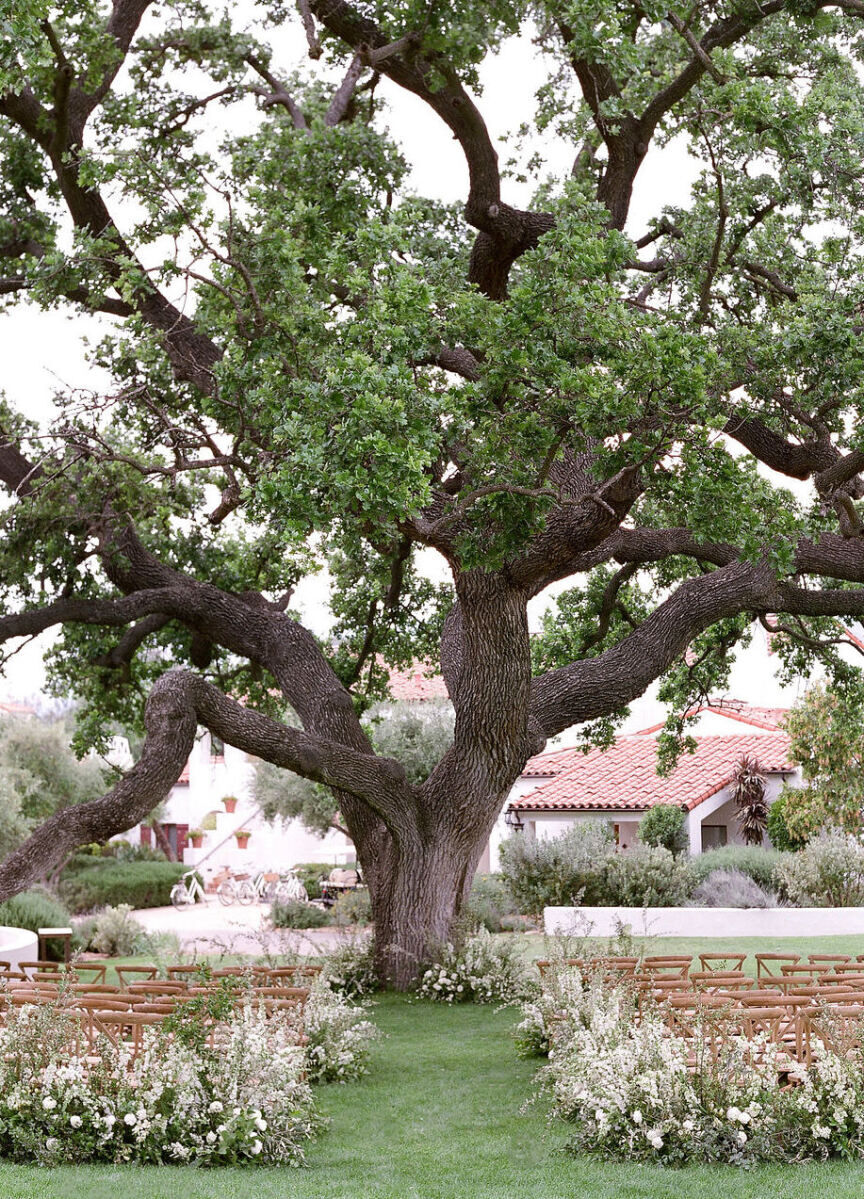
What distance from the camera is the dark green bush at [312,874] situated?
33.4 meters

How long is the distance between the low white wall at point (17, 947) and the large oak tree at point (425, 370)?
137 inches

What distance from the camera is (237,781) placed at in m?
48.4

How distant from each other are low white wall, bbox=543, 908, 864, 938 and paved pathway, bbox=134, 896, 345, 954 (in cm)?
421

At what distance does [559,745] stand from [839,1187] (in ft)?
107

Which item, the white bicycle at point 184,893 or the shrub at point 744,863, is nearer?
the shrub at point 744,863

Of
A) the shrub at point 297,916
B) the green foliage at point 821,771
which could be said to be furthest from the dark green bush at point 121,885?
the green foliage at point 821,771

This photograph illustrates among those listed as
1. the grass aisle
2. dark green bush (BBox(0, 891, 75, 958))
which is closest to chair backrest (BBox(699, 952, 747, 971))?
the grass aisle

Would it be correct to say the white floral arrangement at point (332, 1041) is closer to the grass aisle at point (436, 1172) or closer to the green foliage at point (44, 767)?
the grass aisle at point (436, 1172)

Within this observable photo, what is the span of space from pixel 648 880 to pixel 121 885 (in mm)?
15855

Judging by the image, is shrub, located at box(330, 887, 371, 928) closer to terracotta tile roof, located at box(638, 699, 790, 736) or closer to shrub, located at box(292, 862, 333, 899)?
shrub, located at box(292, 862, 333, 899)

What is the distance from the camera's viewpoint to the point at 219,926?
90.8 ft

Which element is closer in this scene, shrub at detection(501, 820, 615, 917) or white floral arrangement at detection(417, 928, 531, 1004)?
white floral arrangement at detection(417, 928, 531, 1004)

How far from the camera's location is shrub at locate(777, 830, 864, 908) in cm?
2239

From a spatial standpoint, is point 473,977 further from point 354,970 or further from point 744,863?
point 744,863
